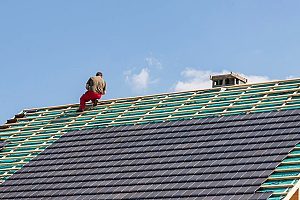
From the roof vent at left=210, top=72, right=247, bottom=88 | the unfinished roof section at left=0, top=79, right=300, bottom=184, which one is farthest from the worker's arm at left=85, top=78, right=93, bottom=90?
the roof vent at left=210, top=72, right=247, bottom=88

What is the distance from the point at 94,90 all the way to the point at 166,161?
24.8ft

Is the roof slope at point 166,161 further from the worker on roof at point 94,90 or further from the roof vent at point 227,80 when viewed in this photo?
the roof vent at point 227,80

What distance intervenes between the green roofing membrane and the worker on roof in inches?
12.3

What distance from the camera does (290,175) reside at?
23172mm

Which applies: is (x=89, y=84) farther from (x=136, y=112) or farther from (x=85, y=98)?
(x=136, y=112)

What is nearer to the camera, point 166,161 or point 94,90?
point 166,161

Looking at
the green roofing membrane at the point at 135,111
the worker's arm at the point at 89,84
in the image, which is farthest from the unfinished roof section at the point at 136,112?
the worker's arm at the point at 89,84

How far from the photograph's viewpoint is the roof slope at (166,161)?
80.1 feet

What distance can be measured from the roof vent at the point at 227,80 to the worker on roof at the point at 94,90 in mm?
4181

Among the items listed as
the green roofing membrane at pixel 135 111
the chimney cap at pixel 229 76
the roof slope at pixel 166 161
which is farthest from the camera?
the chimney cap at pixel 229 76

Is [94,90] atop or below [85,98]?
Answer: atop

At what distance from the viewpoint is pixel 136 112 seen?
103 feet

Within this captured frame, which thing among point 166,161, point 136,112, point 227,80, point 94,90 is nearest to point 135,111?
point 136,112

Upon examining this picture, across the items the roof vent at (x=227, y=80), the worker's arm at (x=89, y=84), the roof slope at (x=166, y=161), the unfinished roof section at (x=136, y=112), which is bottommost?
the roof slope at (x=166, y=161)
